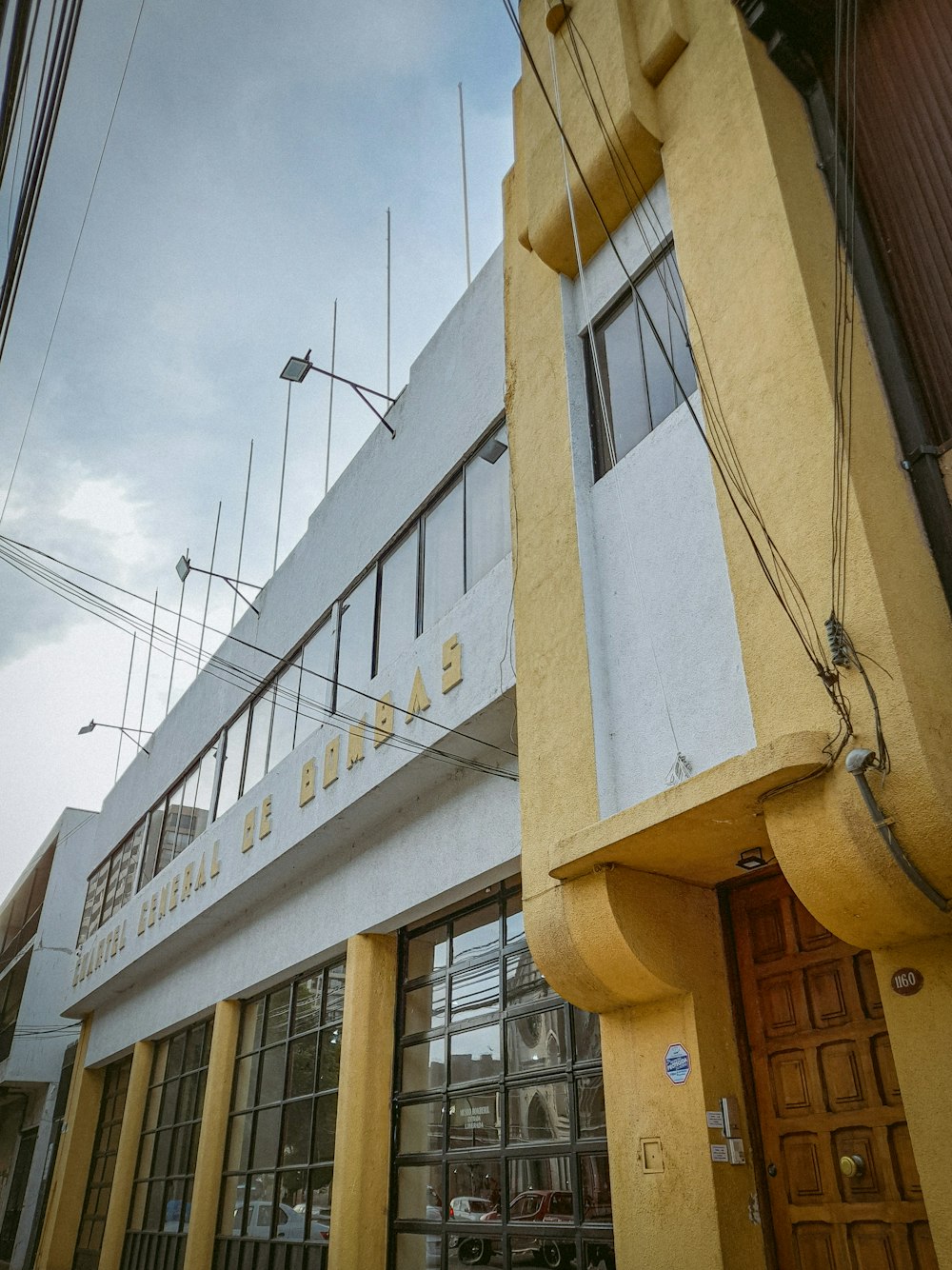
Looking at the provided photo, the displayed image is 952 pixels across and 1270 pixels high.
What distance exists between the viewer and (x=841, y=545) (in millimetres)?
4582

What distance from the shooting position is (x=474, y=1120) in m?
7.73

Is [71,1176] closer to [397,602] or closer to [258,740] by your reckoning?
[258,740]

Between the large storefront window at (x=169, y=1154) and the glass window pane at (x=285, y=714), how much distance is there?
4666 millimetres

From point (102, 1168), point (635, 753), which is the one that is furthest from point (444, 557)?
point (102, 1168)

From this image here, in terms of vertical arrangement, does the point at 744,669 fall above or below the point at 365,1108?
above

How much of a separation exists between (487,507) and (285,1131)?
284 inches

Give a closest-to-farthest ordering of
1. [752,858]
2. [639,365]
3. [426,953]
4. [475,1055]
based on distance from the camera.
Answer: [752,858], [639,365], [475,1055], [426,953]

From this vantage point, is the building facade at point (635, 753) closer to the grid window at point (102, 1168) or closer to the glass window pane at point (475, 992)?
the glass window pane at point (475, 992)

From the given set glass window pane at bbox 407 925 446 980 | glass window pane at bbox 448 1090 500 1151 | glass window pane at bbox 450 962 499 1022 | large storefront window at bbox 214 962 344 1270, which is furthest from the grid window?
glass window pane at bbox 450 962 499 1022

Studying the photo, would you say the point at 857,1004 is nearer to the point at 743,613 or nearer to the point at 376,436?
the point at 743,613

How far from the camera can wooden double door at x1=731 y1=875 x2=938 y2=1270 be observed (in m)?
4.63

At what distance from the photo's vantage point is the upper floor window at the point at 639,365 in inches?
257

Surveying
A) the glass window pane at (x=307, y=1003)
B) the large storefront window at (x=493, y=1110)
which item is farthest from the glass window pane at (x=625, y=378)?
the glass window pane at (x=307, y=1003)

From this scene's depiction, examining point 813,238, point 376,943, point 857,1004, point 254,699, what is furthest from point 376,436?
point 857,1004
